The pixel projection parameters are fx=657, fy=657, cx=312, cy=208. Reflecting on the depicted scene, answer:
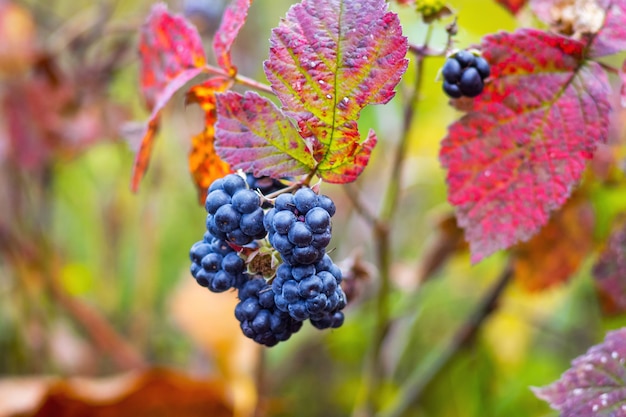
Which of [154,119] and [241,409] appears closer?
[154,119]

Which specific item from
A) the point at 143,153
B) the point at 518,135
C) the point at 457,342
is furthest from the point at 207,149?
the point at 457,342

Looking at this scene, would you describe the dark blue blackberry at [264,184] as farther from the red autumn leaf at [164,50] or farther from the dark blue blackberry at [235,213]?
the red autumn leaf at [164,50]

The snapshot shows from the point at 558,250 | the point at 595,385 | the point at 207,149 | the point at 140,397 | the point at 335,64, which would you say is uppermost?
the point at 335,64

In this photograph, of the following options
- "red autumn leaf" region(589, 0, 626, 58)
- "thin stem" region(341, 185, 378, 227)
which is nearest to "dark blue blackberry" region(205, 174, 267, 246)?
"thin stem" region(341, 185, 378, 227)

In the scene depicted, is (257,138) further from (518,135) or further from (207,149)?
(518,135)

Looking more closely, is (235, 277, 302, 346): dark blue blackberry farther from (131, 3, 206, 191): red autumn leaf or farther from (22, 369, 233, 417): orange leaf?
(22, 369, 233, 417): orange leaf

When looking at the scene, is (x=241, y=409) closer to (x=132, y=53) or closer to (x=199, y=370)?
(x=199, y=370)

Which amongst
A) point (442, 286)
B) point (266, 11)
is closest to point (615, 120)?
point (442, 286)

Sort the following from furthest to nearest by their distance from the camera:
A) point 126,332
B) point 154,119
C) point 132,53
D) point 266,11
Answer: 1. point 266,11
2. point 126,332
3. point 132,53
4. point 154,119
